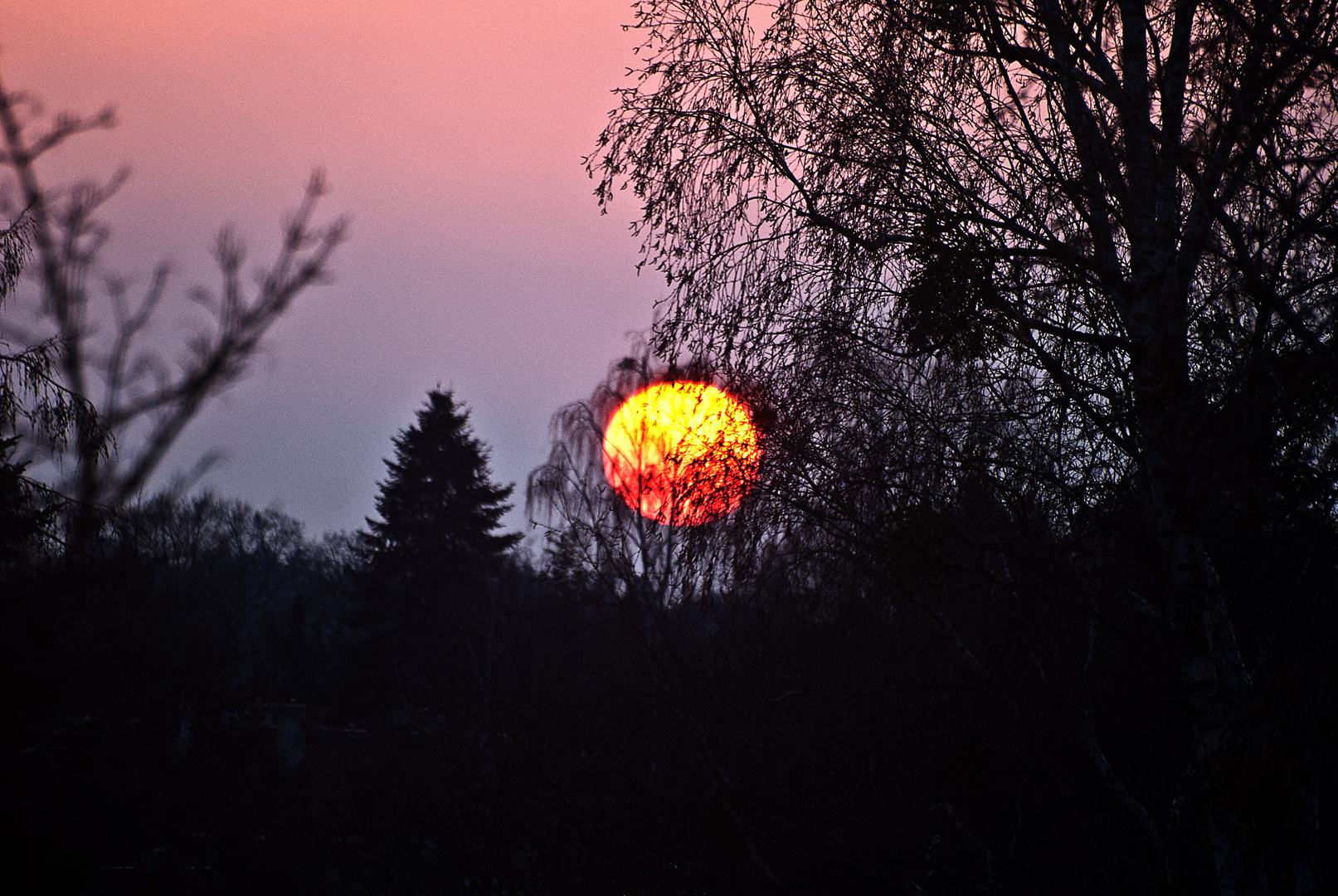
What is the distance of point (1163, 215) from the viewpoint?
14.1ft

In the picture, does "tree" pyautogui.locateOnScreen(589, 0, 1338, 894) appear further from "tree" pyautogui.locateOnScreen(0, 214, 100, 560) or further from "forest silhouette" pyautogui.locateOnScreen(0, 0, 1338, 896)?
"tree" pyautogui.locateOnScreen(0, 214, 100, 560)

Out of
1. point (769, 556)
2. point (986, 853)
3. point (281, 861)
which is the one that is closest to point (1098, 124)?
point (769, 556)

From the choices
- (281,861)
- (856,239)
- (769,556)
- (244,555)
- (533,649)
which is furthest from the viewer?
(244,555)

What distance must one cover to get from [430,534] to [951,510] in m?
25.4

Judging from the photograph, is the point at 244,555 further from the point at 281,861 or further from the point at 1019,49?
the point at 1019,49

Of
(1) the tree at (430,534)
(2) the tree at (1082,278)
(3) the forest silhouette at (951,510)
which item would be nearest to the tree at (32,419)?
(3) the forest silhouette at (951,510)

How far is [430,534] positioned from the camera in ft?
93.4

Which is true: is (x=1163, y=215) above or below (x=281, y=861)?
above

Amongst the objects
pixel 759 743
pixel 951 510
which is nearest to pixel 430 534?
pixel 759 743

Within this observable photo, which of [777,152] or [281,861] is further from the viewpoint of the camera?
[281,861]

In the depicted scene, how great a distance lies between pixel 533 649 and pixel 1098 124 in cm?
2115

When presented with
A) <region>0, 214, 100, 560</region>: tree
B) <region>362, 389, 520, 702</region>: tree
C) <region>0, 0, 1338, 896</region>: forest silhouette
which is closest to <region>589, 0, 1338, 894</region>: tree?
<region>0, 0, 1338, 896</region>: forest silhouette

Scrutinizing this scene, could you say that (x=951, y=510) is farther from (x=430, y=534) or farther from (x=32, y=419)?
(x=430, y=534)

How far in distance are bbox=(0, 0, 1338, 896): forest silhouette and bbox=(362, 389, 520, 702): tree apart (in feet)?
51.8
